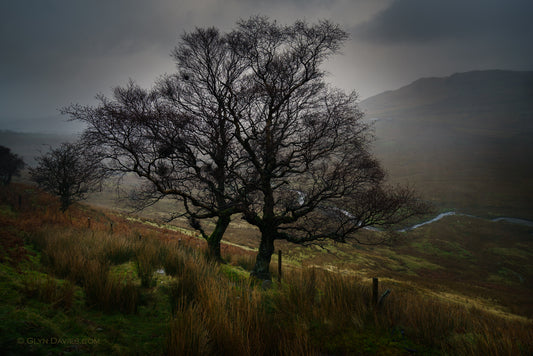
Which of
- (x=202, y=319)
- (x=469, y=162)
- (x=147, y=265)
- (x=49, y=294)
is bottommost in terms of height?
(x=147, y=265)

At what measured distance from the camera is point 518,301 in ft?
66.8

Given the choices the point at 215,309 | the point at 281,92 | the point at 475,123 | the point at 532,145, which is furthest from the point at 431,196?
the point at 475,123

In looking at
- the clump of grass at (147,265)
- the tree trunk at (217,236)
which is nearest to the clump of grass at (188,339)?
the clump of grass at (147,265)

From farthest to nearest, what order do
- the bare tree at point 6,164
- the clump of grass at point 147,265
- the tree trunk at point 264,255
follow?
the bare tree at point 6,164, the tree trunk at point 264,255, the clump of grass at point 147,265

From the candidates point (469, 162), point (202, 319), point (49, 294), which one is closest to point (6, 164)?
point (49, 294)

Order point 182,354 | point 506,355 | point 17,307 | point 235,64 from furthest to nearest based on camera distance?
1. point 235,64
2. point 506,355
3. point 17,307
4. point 182,354

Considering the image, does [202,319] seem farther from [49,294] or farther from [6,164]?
[6,164]

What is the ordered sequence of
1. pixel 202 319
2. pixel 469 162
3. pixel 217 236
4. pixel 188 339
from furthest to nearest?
pixel 469 162 → pixel 217 236 → pixel 202 319 → pixel 188 339

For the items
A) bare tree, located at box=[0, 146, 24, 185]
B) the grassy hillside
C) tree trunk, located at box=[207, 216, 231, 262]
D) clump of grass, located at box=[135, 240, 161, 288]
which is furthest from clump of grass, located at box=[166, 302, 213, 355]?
bare tree, located at box=[0, 146, 24, 185]

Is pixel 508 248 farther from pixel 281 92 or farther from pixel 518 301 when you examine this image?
pixel 281 92

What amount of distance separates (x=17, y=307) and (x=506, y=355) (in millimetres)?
6606

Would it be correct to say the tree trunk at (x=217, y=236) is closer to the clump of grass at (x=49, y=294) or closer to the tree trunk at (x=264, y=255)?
the tree trunk at (x=264, y=255)

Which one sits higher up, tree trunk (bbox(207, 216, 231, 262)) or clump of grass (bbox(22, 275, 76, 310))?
clump of grass (bbox(22, 275, 76, 310))

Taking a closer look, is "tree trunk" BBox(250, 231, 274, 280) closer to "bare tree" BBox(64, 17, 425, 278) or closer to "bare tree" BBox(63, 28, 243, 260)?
"bare tree" BBox(64, 17, 425, 278)
